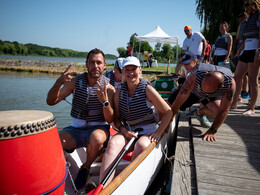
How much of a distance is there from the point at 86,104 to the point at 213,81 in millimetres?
1714

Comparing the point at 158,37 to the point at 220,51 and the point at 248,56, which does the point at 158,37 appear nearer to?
the point at 220,51

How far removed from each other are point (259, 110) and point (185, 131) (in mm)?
2300

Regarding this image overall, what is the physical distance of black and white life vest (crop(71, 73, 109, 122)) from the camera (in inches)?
106

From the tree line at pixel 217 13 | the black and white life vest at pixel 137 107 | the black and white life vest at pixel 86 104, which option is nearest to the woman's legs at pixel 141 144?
the black and white life vest at pixel 137 107

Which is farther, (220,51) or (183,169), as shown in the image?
(220,51)

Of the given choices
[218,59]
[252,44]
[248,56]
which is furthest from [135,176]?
[218,59]

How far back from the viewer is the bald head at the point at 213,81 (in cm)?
279

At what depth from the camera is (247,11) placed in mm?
3838

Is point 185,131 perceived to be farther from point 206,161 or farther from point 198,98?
point 206,161

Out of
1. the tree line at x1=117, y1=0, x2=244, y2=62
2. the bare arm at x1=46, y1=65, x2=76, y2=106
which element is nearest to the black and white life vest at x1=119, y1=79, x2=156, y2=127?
the bare arm at x1=46, y1=65, x2=76, y2=106

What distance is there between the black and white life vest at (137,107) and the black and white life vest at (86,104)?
0.32m

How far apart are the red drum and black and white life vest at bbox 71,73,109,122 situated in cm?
120

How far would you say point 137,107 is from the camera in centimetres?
257

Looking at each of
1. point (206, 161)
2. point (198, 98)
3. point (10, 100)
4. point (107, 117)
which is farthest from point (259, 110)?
point (10, 100)
